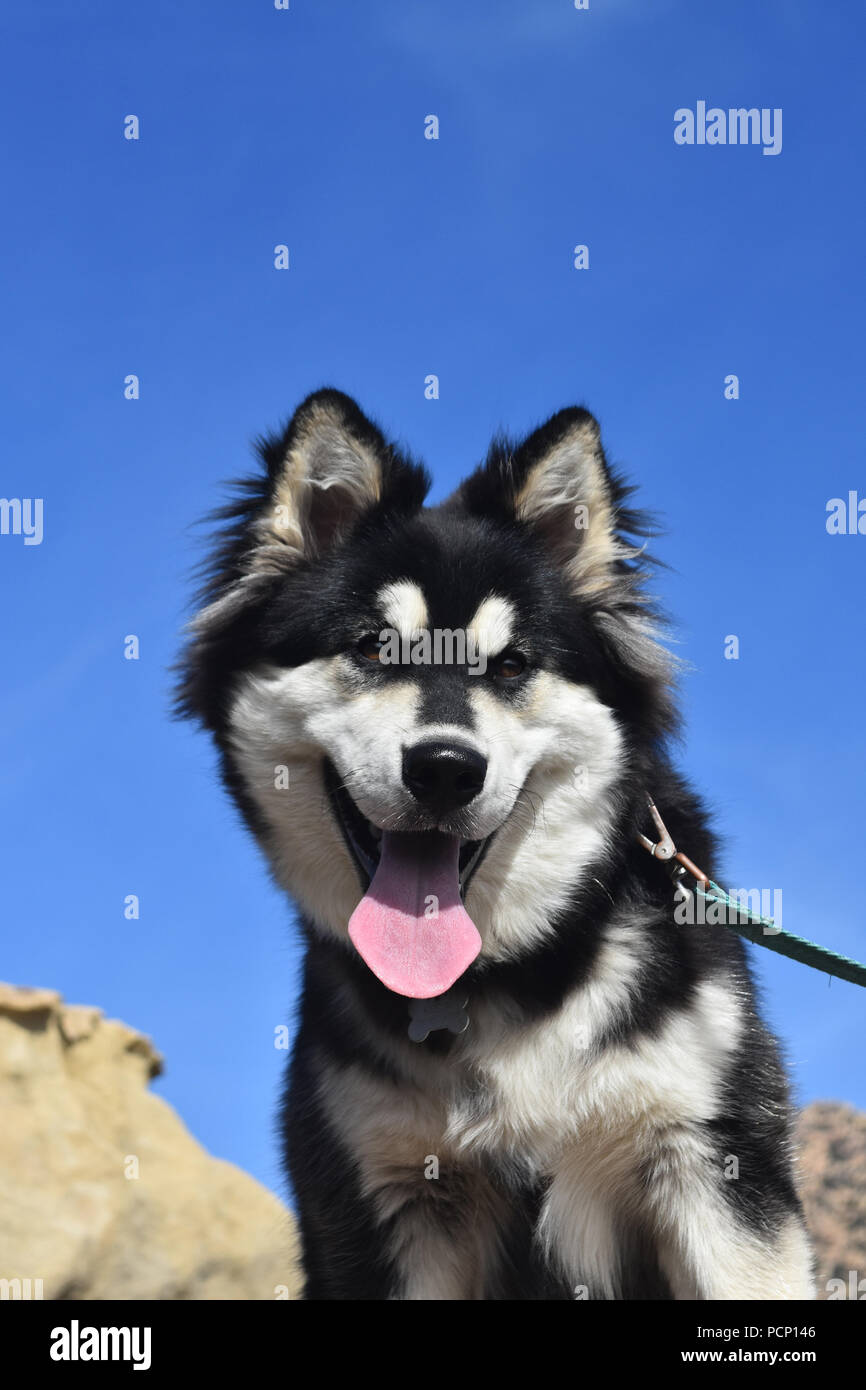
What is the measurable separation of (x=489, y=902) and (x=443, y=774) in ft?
2.03

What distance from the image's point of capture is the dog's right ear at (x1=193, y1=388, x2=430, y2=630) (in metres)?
4.44

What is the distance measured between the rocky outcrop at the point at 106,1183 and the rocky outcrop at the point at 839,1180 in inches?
235

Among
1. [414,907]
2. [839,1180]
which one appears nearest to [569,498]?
[414,907]

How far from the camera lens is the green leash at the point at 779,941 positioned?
4.11 metres

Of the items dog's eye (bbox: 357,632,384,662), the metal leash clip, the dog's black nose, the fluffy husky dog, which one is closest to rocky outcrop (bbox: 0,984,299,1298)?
the fluffy husky dog

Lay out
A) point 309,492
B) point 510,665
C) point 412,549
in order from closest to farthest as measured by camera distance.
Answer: point 510,665, point 412,549, point 309,492

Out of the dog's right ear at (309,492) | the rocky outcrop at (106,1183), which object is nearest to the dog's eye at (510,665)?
the dog's right ear at (309,492)

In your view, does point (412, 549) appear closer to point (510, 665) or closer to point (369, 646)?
point (369, 646)

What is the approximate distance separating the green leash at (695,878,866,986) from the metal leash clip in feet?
0.16

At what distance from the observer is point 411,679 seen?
400 centimetres

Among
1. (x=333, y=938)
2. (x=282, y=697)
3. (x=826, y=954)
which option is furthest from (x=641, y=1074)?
(x=282, y=697)

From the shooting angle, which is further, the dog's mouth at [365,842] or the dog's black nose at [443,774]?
the dog's mouth at [365,842]

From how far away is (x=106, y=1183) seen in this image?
14.4 meters

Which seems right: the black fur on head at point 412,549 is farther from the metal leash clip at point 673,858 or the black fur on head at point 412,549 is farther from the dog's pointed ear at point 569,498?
the metal leash clip at point 673,858
